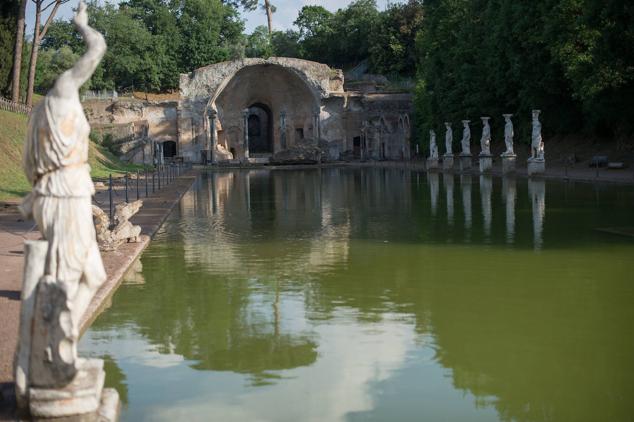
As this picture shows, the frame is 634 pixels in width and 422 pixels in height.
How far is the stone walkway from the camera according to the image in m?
6.85

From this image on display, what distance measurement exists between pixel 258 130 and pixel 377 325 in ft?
240

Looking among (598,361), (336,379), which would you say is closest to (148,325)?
(336,379)

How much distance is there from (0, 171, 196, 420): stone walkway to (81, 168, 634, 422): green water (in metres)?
0.24

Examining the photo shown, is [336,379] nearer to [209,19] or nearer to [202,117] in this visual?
[202,117]

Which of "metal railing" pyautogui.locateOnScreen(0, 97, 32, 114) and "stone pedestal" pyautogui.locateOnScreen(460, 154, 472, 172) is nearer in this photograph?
"metal railing" pyautogui.locateOnScreen(0, 97, 32, 114)

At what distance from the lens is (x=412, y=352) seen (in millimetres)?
7496

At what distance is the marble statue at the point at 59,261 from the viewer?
5.39m

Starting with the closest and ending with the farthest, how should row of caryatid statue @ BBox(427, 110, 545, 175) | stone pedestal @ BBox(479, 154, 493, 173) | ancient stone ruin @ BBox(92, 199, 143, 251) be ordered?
1. ancient stone ruin @ BBox(92, 199, 143, 251)
2. row of caryatid statue @ BBox(427, 110, 545, 175)
3. stone pedestal @ BBox(479, 154, 493, 173)

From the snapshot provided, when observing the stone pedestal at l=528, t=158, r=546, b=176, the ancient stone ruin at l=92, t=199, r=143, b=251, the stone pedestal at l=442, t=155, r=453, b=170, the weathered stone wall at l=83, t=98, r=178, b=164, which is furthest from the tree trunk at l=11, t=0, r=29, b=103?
the weathered stone wall at l=83, t=98, r=178, b=164

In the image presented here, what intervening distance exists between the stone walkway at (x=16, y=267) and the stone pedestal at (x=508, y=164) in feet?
61.6

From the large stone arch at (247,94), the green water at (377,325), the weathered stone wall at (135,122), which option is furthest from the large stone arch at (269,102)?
the green water at (377,325)

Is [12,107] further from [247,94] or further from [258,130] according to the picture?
[258,130]

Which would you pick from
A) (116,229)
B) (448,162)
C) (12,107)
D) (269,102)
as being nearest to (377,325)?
(116,229)

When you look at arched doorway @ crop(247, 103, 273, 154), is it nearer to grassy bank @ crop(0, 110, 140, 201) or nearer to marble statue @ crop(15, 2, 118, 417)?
grassy bank @ crop(0, 110, 140, 201)
